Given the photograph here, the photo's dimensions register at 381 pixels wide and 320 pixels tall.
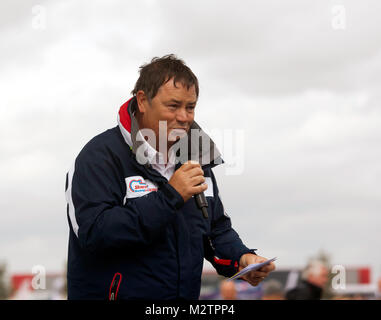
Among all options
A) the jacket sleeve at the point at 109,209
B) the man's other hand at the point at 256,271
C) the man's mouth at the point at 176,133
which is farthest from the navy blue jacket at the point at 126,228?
the man's other hand at the point at 256,271

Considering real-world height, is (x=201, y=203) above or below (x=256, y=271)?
above

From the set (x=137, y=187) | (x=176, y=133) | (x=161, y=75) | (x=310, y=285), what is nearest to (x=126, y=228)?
(x=137, y=187)

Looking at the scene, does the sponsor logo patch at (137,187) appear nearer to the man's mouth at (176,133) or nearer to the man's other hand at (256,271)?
the man's mouth at (176,133)

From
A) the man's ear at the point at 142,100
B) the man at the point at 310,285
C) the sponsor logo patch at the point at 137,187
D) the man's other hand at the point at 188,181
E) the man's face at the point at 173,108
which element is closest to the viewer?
the man's other hand at the point at 188,181

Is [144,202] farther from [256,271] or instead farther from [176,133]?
[256,271]

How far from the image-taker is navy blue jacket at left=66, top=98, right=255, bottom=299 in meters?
3.22

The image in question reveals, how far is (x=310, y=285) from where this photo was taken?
8.09 metres

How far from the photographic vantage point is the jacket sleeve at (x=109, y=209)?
3.18m

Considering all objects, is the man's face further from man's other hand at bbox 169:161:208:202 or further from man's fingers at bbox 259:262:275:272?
man's fingers at bbox 259:262:275:272

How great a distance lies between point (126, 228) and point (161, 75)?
100cm

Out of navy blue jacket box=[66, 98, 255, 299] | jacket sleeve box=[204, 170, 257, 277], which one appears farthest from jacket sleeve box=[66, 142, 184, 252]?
jacket sleeve box=[204, 170, 257, 277]

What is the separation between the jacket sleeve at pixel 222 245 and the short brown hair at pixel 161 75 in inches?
30.1

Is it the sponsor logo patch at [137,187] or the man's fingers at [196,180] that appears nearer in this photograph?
the man's fingers at [196,180]
